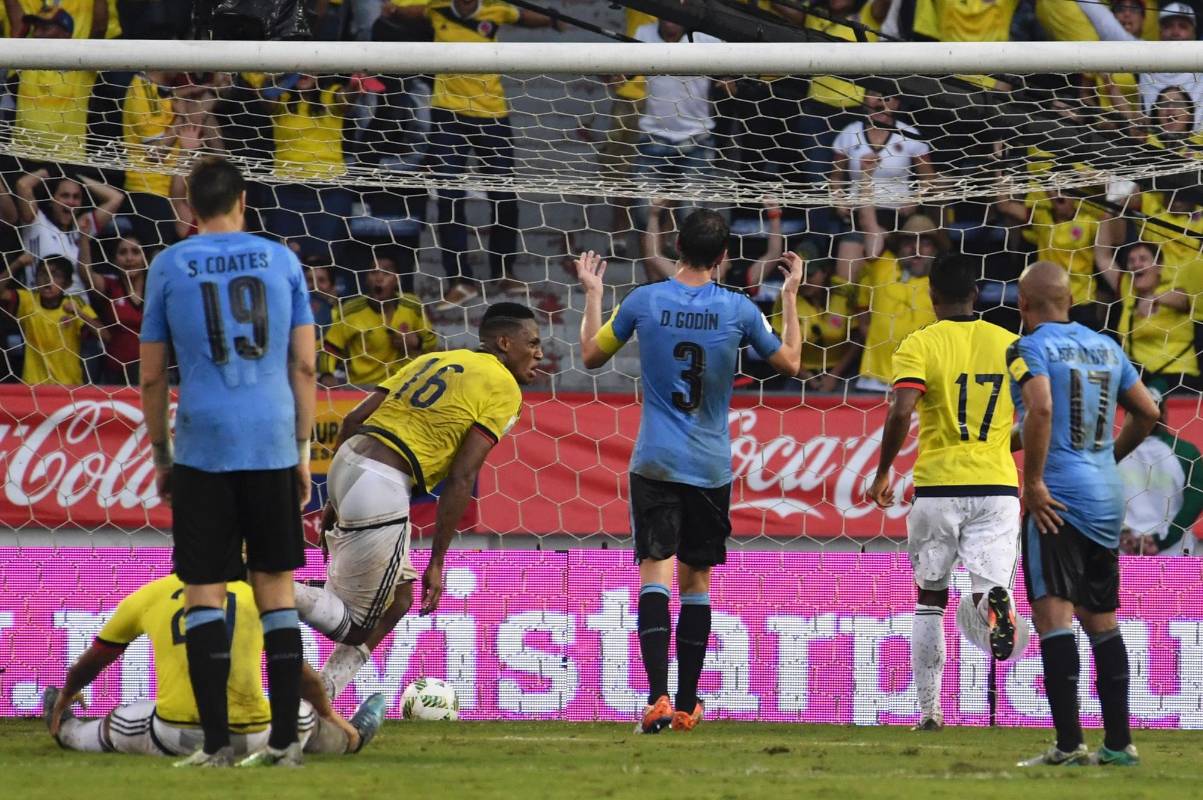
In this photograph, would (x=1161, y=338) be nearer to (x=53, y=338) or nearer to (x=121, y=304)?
(x=121, y=304)

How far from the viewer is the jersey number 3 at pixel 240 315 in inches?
173

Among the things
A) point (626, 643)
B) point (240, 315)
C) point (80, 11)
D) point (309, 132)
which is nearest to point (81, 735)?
point (240, 315)

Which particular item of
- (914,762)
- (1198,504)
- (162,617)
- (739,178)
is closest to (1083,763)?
(914,762)

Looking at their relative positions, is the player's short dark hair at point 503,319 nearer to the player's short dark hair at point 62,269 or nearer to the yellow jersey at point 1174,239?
the player's short dark hair at point 62,269

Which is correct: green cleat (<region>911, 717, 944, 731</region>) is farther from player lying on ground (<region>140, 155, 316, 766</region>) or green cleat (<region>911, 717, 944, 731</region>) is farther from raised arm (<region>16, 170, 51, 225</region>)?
raised arm (<region>16, 170, 51, 225</region>)

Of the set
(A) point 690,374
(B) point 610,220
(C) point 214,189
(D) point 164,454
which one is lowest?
(D) point 164,454

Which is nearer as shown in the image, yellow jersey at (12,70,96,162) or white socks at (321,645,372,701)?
white socks at (321,645,372,701)

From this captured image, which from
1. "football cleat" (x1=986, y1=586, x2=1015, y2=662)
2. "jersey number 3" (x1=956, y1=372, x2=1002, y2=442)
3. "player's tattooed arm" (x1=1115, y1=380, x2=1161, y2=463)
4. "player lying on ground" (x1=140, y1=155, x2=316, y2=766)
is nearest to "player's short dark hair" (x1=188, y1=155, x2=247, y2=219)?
"player lying on ground" (x1=140, y1=155, x2=316, y2=766)

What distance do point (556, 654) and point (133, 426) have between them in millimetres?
3100

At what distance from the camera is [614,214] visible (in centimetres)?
1058

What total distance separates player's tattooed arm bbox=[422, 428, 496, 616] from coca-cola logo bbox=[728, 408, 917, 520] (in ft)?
11.4

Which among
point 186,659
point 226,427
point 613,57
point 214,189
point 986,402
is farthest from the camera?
point 613,57

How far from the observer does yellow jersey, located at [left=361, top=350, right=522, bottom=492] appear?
594 centimetres

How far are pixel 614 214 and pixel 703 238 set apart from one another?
14.8 feet
